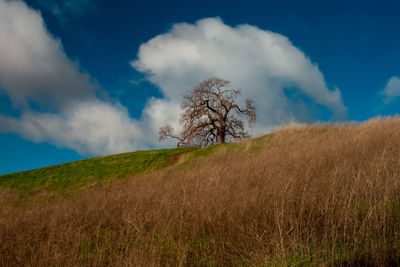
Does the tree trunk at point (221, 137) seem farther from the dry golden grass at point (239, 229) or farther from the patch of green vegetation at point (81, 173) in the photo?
the dry golden grass at point (239, 229)

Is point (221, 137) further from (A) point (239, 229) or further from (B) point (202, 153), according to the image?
(A) point (239, 229)

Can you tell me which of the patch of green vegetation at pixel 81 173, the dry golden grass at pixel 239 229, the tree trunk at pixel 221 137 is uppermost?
the tree trunk at pixel 221 137

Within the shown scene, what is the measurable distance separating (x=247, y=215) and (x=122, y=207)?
3.09 m

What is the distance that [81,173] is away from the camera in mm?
18984

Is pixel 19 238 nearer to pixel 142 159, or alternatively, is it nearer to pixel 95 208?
pixel 95 208

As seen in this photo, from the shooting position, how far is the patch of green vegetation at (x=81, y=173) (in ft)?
55.4

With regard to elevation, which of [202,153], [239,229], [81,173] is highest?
[202,153]

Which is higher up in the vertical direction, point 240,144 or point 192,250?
point 240,144

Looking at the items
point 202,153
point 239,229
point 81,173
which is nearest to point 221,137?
point 202,153

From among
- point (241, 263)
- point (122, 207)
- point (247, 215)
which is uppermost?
point (122, 207)

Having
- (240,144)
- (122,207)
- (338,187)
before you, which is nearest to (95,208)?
(122,207)

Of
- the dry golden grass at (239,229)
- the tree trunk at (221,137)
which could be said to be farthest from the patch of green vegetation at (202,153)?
the tree trunk at (221,137)

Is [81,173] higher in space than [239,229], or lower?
higher

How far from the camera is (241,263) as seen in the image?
8.66 ft
